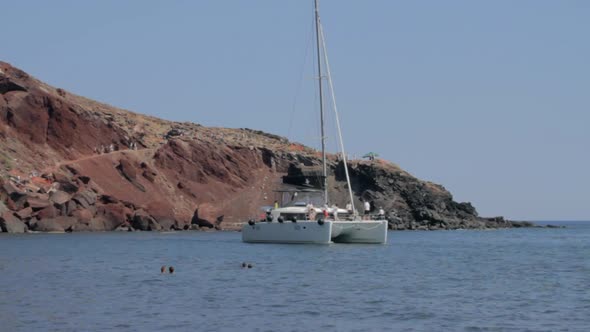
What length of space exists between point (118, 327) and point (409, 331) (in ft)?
27.2

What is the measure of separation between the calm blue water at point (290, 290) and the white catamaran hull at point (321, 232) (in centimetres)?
149

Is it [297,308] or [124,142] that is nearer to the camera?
[297,308]

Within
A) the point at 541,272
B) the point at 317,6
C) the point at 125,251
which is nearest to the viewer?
the point at 541,272

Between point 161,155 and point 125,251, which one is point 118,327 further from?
point 161,155

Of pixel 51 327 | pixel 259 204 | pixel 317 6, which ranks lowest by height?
pixel 51 327

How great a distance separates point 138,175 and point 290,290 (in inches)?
2599

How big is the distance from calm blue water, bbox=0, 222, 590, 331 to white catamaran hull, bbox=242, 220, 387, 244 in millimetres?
1486

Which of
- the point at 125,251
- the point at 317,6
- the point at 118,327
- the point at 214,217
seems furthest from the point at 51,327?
the point at 214,217

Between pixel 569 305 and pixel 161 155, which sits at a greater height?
pixel 161 155

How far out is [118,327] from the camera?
1038 inches

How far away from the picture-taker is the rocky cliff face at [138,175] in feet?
288

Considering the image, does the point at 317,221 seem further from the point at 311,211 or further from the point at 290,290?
the point at 290,290

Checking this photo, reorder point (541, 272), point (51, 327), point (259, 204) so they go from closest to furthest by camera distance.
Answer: point (51, 327) → point (541, 272) → point (259, 204)

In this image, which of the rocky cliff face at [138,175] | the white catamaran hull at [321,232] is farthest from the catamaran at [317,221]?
the rocky cliff face at [138,175]
